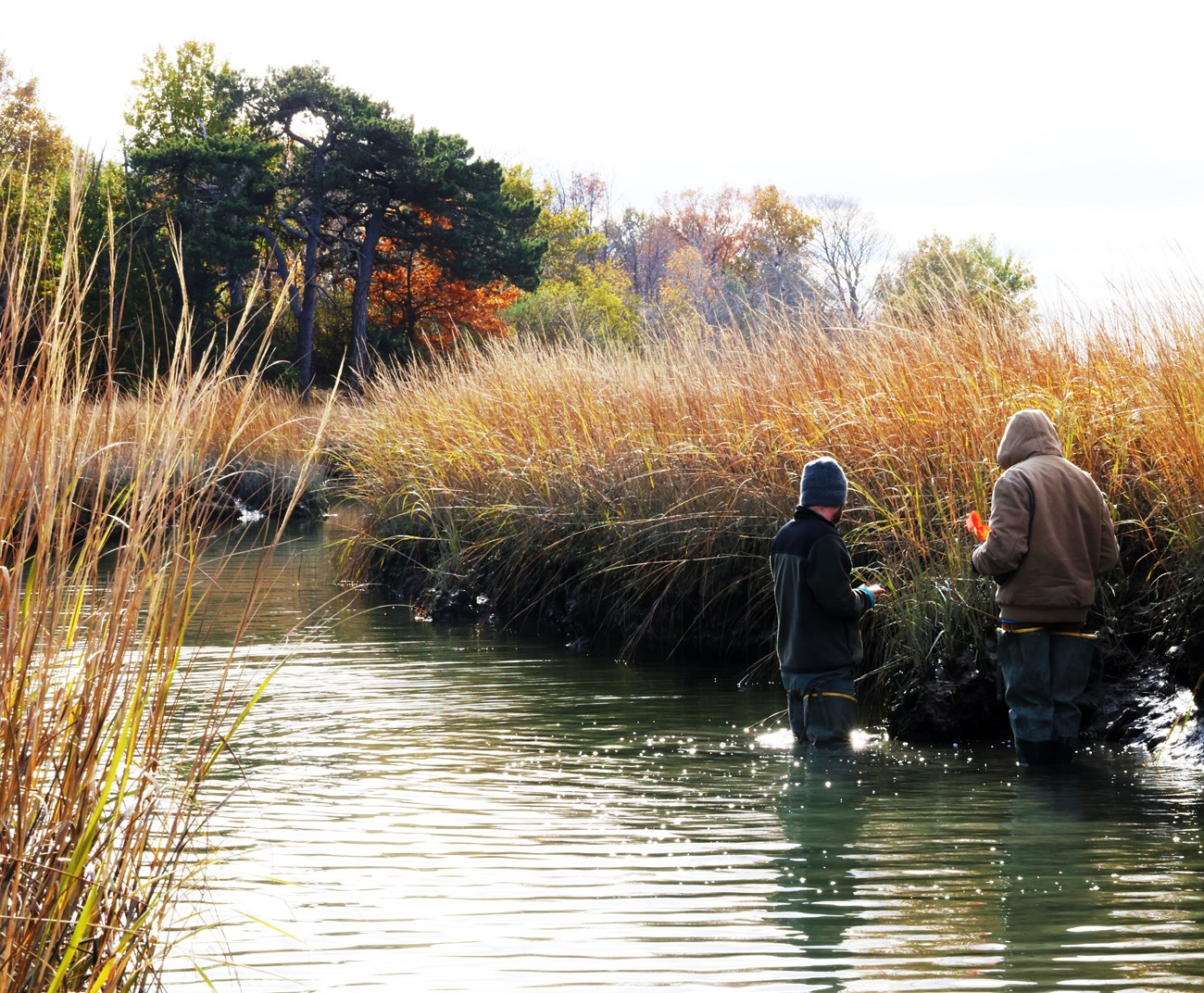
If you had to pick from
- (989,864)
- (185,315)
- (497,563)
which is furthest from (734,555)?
(185,315)

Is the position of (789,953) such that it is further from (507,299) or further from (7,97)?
(7,97)

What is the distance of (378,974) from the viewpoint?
4176 millimetres

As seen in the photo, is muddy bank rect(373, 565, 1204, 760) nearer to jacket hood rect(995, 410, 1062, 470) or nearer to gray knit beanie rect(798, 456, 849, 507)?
jacket hood rect(995, 410, 1062, 470)

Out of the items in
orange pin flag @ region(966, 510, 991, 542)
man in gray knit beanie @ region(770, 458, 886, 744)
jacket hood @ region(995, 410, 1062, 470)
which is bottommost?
man in gray knit beanie @ region(770, 458, 886, 744)

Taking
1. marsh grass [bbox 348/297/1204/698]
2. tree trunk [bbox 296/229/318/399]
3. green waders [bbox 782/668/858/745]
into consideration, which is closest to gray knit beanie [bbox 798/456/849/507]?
green waders [bbox 782/668/858/745]

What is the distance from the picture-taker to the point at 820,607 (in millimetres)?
7113

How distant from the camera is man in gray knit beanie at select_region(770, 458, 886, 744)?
6996mm

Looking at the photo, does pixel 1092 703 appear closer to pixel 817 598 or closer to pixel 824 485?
pixel 817 598

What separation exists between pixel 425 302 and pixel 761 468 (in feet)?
119

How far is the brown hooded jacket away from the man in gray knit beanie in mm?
650

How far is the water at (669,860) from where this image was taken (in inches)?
167

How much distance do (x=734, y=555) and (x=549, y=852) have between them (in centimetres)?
440

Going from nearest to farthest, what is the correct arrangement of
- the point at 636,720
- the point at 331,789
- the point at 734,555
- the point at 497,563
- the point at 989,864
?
the point at 989,864
the point at 331,789
the point at 636,720
the point at 734,555
the point at 497,563

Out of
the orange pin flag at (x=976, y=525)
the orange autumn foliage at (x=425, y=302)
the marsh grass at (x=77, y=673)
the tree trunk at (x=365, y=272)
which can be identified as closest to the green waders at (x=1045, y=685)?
the orange pin flag at (x=976, y=525)
